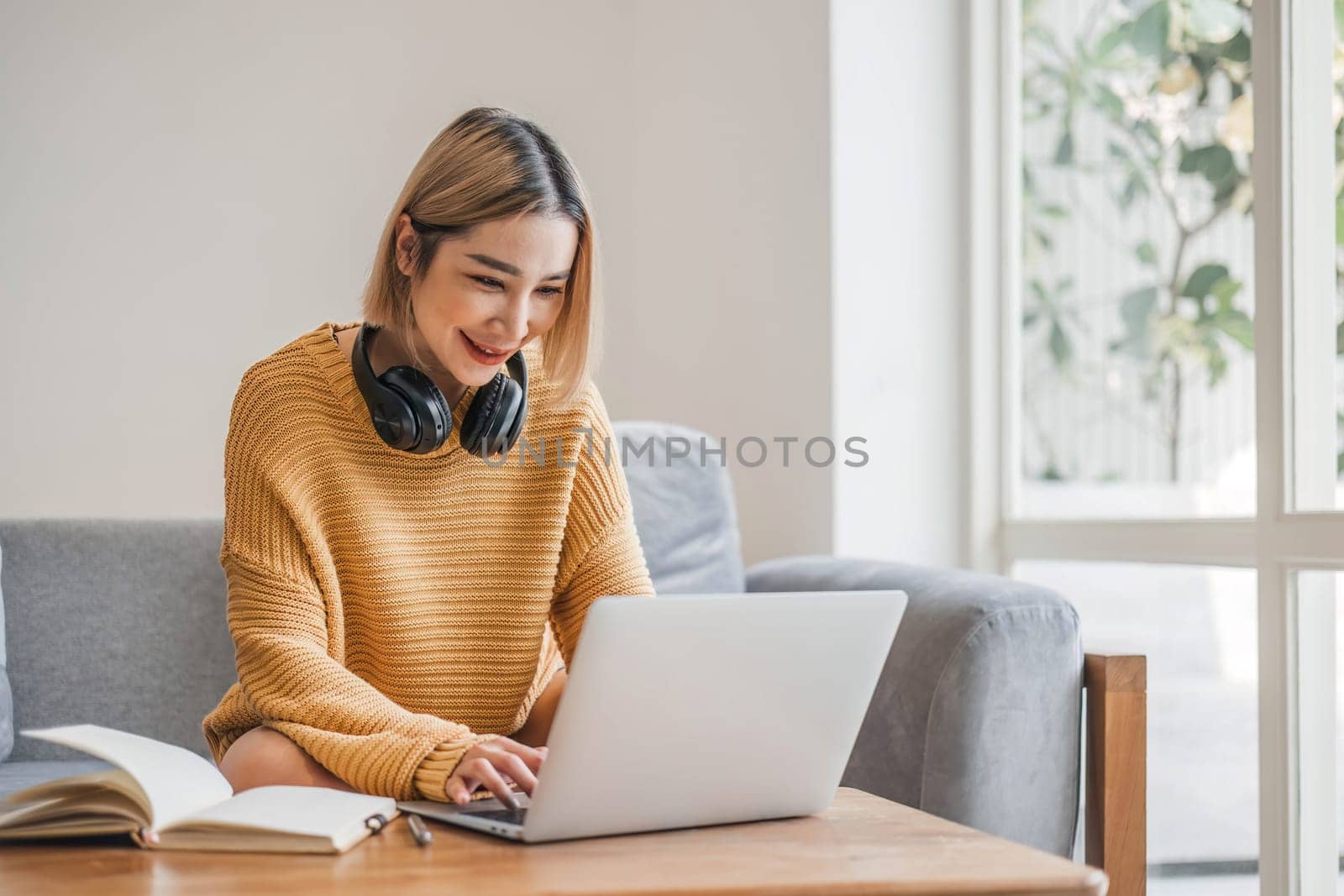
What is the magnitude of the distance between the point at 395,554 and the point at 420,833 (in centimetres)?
52

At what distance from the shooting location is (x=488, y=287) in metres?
1.36

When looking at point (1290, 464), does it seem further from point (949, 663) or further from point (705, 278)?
point (705, 278)

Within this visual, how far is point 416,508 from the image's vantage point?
4.59 feet

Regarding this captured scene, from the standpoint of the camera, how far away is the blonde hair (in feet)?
4.42

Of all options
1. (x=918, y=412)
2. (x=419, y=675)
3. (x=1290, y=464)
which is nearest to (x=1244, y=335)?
(x=1290, y=464)

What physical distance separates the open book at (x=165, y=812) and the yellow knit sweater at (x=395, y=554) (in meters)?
0.26

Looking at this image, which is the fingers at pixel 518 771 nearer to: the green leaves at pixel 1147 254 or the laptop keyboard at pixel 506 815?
the laptop keyboard at pixel 506 815

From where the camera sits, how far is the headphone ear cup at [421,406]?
4.35 ft

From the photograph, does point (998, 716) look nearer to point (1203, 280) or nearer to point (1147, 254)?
point (1203, 280)

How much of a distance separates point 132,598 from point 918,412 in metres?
1.38

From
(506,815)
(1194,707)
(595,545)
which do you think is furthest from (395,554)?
(1194,707)

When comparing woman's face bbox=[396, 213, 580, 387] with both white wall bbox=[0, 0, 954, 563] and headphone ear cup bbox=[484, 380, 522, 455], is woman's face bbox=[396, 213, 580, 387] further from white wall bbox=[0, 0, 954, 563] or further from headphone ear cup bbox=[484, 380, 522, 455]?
white wall bbox=[0, 0, 954, 563]

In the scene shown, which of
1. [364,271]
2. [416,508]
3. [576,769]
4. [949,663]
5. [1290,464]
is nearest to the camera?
[576,769]

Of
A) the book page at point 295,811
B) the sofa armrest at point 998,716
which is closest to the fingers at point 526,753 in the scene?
the book page at point 295,811
